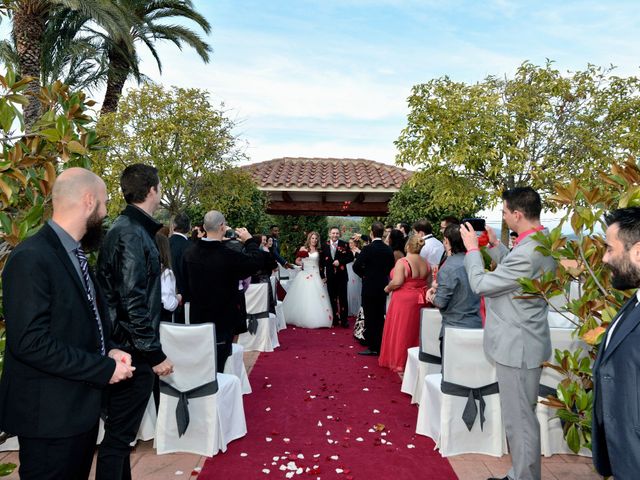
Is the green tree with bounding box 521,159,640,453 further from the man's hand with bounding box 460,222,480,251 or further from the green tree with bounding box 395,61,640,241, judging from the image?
the green tree with bounding box 395,61,640,241

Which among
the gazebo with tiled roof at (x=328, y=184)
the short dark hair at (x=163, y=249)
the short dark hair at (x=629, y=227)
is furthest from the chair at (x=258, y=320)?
the gazebo with tiled roof at (x=328, y=184)

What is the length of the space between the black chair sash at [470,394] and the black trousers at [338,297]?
6195mm

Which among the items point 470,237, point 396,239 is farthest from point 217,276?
point 396,239

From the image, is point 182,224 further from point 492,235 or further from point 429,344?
point 492,235

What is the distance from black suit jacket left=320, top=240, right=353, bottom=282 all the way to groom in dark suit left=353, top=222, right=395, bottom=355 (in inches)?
84.6

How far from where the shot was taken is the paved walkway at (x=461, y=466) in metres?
3.81

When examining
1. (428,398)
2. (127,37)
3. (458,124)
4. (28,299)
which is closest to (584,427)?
(428,398)

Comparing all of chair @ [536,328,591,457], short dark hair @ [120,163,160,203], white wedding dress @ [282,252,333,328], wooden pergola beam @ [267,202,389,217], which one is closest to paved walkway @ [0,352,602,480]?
chair @ [536,328,591,457]

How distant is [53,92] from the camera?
104 inches

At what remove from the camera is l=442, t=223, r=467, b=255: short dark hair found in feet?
16.0

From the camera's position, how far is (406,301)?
6.61 m

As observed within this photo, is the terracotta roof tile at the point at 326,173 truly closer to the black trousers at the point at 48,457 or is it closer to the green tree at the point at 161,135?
the green tree at the point at 161,135

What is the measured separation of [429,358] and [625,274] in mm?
3699

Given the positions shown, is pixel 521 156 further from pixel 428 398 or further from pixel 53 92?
pixel 53 92
